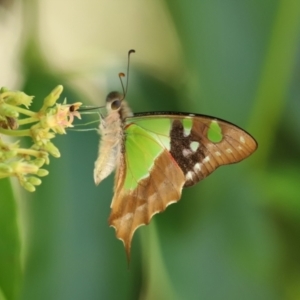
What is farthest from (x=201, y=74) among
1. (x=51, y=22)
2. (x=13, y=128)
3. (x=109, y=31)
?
(x=13, y=128)

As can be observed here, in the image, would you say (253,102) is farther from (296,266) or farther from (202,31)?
(296,266)

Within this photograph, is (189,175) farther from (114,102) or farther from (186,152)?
(114,102)

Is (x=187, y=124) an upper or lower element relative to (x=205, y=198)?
upper

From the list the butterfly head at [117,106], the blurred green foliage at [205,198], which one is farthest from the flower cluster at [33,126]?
the blurred green foliage at [205,198]

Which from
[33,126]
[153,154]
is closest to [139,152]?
[153,154]

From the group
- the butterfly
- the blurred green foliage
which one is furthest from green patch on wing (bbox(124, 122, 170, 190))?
the blurred green foliage

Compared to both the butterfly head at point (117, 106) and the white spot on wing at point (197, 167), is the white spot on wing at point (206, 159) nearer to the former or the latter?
the white spot on wing at point (197, 167)

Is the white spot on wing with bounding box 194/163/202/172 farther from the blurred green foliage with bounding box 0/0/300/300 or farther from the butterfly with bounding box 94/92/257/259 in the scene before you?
the blurred green foliage with bounding box 0/0/300/300

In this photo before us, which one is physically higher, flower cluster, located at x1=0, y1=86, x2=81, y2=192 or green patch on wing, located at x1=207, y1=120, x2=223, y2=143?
flower cluster, located at x1=0, y1=86, x2=81, y2=192
